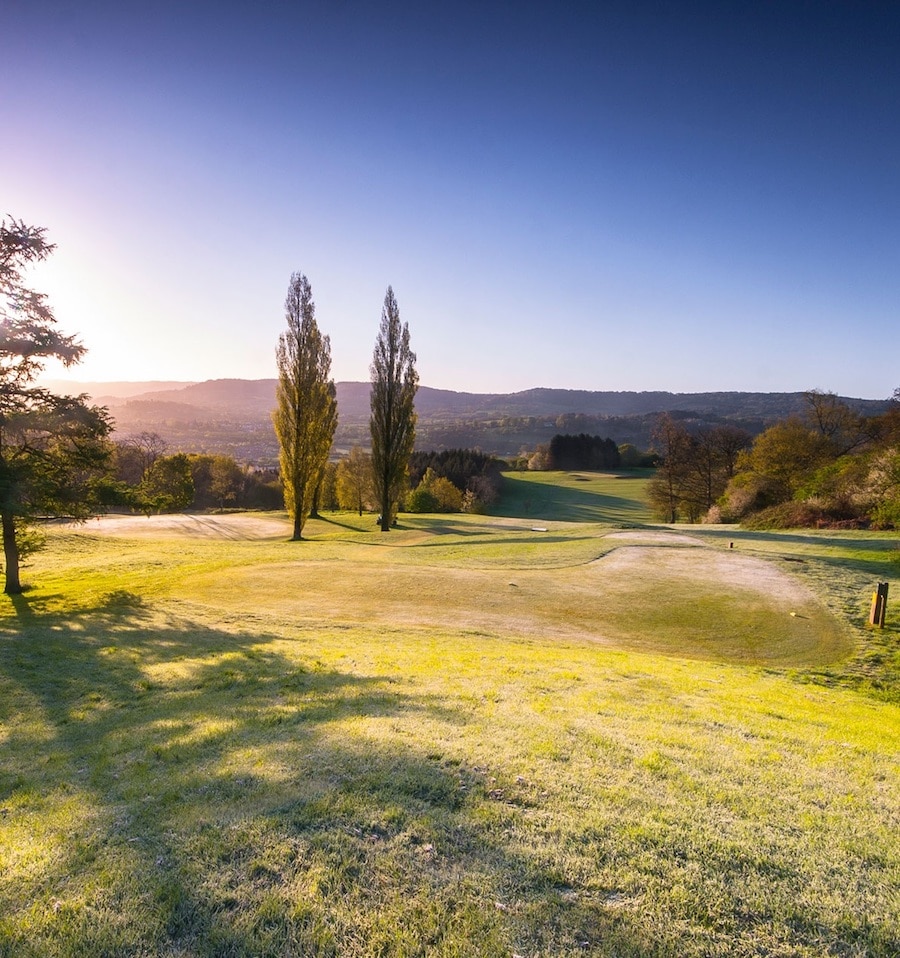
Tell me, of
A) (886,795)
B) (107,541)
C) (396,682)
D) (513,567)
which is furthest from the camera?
(107,541)

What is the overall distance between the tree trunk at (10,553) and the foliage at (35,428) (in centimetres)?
3

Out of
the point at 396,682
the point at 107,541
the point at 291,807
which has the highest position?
the point at 291,807

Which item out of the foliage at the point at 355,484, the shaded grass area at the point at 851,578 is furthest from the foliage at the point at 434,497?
the shaded grass area at the point at 851,578

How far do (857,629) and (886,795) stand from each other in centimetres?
1178

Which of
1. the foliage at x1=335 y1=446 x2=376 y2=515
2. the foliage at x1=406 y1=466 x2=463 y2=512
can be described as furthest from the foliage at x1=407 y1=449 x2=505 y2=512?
the foliage at x1=335 y1=446 x2=376 y2=515

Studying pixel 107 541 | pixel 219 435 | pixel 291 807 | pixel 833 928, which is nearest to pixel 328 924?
pixel 291 807

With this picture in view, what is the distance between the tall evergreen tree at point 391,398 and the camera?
4050 centimetres

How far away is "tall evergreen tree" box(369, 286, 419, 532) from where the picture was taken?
40.5m

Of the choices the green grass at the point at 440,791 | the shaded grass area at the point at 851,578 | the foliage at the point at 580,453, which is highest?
the foliage at the point at 580,453

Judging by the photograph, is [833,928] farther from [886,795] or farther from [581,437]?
[581,437]

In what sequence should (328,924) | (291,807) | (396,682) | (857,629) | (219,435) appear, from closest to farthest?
(328,924)
(291,807)
(396,682)
(857,629)
(219,435)

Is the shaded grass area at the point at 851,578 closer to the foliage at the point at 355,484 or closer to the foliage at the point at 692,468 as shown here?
the foliage at the point at 692,468

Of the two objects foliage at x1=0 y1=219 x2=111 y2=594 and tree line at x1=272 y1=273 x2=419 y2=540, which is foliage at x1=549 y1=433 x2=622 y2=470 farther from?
foliage at x1=0 y1=219 x2=111 y2=594

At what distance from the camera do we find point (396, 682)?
929 cm
